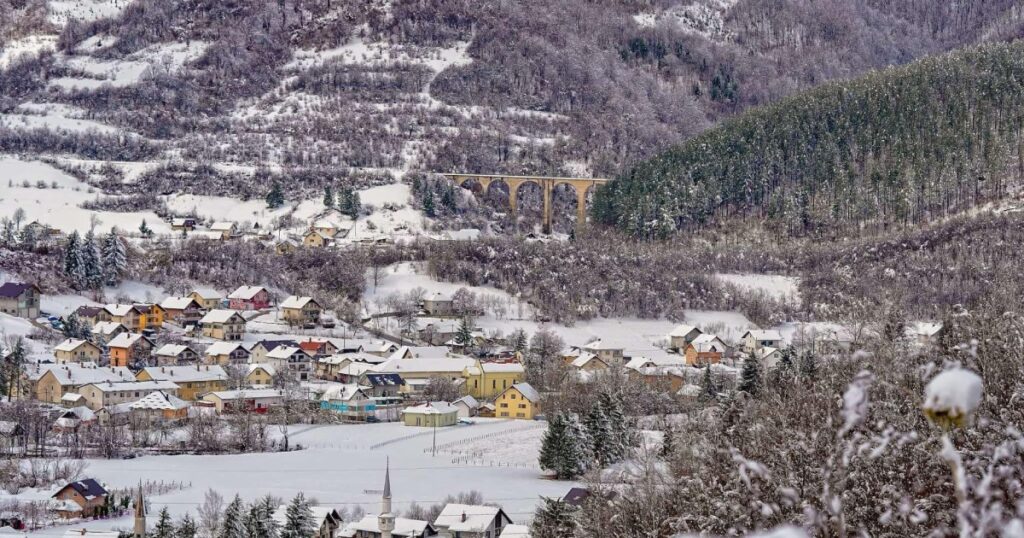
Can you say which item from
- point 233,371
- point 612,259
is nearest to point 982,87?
point 612,259

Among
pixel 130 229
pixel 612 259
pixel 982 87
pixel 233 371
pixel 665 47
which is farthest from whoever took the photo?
pixel 665 47

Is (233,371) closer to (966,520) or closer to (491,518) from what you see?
(491,518)

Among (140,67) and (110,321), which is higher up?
(140,67)

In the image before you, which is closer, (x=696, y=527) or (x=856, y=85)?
(x=696, y=527)

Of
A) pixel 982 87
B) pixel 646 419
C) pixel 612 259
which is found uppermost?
pixel 982 87

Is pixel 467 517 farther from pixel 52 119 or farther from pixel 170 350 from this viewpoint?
pixel 52 119

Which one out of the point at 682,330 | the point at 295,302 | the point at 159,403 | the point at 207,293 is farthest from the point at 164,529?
the point at 207,293
